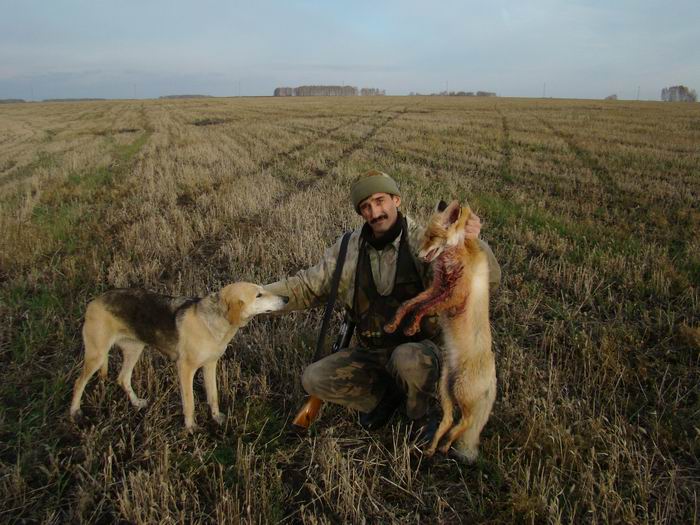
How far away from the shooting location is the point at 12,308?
187 inches

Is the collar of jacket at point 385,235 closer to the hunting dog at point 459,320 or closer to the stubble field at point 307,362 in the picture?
the hunting dog at point 459,320

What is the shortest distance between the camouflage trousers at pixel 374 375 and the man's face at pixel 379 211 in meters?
0.94

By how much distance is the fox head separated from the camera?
243cm

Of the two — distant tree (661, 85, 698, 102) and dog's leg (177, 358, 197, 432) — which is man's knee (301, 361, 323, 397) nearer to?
dog's leg (177, 358, 197, 432)

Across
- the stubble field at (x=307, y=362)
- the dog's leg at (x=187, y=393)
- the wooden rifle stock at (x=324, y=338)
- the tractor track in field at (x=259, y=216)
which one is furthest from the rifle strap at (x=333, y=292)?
the tractor track in field at (x=259, y=216)

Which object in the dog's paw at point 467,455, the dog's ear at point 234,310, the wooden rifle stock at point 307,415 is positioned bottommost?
the dog's paw at point 467,455

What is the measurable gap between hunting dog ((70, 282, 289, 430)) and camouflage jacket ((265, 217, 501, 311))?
0.20 metres

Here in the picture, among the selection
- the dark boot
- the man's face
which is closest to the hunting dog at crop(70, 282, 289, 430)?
the man's face

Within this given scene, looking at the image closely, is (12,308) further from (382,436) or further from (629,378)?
(629,378)

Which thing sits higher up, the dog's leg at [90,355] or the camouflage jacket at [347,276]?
the camouflage jacket at [347,276]

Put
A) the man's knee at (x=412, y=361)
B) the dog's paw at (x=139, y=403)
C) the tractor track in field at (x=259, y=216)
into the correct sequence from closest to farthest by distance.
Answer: the man's knee at (x=412, y=361), the dog's paw at (x=139, y=403), the tractor track in field at (x=259, y=216)

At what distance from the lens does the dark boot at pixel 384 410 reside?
10.8 feet

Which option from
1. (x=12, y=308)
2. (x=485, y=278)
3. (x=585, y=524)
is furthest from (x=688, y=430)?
(x=12, y=308)

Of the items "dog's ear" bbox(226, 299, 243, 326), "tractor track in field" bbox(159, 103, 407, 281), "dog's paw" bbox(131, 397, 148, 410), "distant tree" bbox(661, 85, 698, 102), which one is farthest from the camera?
"distant tree" bbox(661, 85, 698, 102)
